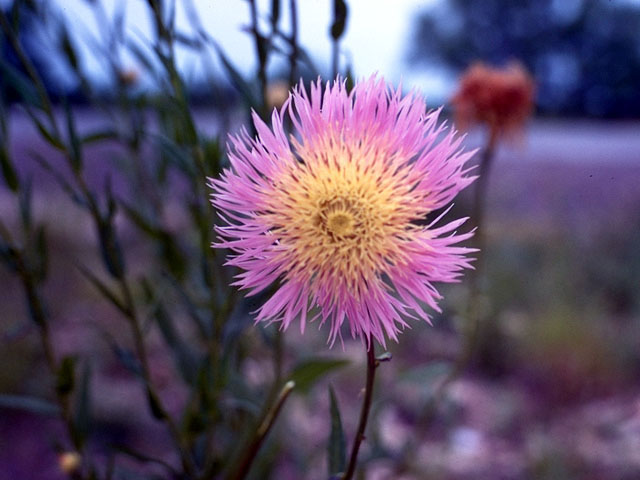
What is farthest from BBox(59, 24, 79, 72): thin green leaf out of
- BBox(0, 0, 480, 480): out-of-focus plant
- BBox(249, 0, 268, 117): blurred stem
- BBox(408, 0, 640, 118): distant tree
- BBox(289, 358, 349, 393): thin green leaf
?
BBox(408, 0, 640, 118): distant tree

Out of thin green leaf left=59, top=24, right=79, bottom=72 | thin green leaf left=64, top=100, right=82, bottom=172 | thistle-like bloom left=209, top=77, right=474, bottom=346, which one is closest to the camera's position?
thistle-like bloom left=209, top=77, right=474, bottom=346

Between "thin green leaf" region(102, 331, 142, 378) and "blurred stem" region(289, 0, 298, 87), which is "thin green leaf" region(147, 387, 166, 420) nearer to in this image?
"thin green leaf" region(102, 331, 142, 378)

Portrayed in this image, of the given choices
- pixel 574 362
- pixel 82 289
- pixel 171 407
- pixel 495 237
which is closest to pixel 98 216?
pixel 171 407

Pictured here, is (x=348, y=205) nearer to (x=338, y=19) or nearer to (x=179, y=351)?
(x=338, y=19)

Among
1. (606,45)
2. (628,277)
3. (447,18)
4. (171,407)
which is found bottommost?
(171,407)

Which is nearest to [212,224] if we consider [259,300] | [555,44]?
[259,300]

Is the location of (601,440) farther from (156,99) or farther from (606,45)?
(606,45)

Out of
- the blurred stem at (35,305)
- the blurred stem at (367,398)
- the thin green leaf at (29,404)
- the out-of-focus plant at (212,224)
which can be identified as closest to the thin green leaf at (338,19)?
the out-of-focus plant at (212,224)
